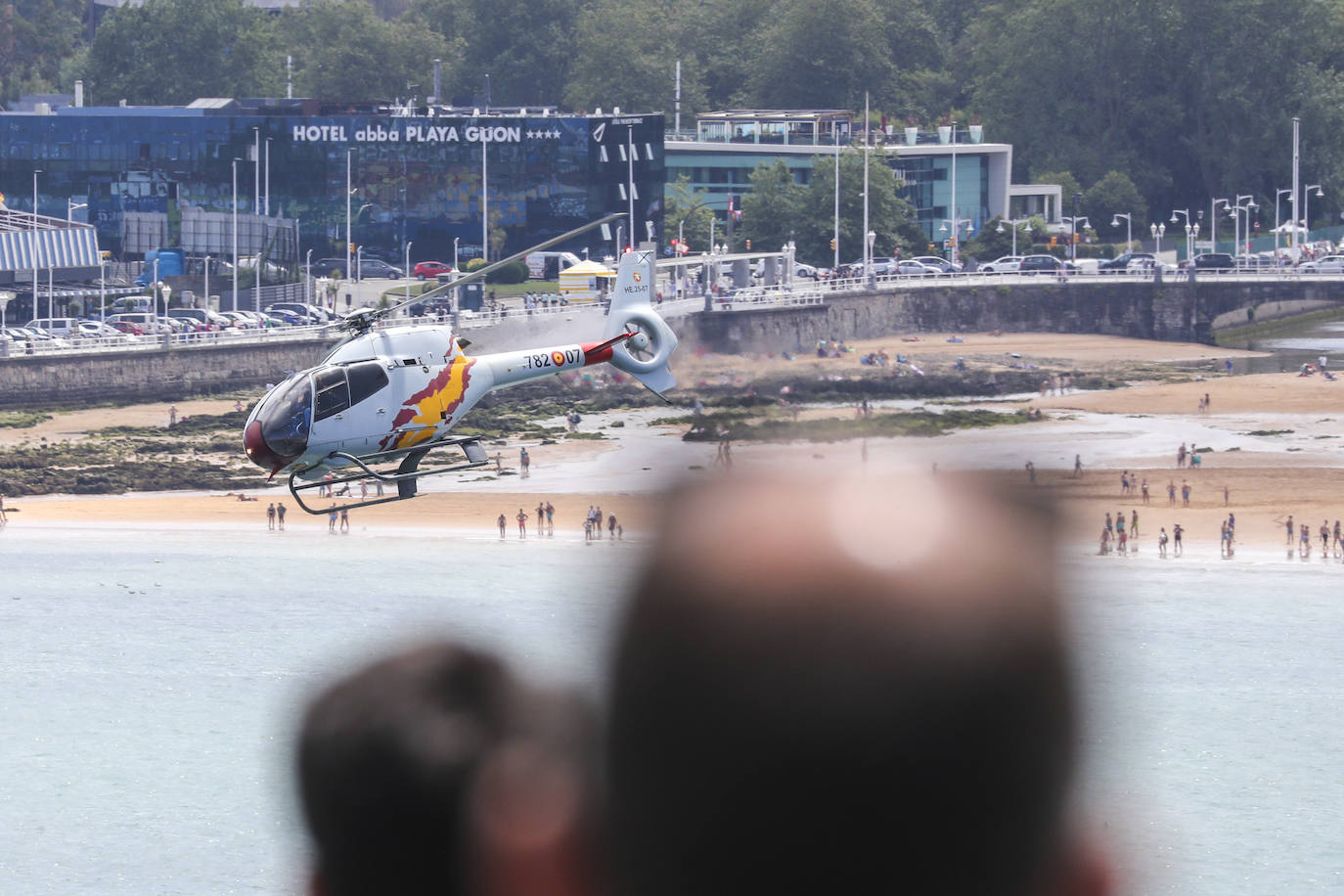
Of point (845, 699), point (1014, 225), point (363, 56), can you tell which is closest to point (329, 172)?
point (1014, 225)

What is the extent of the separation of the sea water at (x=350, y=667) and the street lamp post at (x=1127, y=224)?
219 feet

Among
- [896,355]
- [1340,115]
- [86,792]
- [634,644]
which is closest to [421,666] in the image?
[634,644]

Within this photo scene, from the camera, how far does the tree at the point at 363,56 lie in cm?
14200

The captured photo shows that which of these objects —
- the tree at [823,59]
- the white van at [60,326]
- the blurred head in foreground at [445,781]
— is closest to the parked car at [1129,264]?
the tree at [823,59]

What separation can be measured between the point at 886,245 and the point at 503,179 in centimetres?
2032

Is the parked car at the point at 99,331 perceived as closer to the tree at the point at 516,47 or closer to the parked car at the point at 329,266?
the parked car at the point at 329,266

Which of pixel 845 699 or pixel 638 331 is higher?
pixel 638 331

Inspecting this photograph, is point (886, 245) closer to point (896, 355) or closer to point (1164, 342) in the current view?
point (1164, 342)

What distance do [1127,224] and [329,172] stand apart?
4960 cm

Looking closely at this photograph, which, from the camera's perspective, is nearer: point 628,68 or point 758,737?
point 758,737

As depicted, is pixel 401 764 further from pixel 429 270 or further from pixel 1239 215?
pixel 1239 215

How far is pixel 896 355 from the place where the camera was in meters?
89.6

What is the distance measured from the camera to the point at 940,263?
363 ft

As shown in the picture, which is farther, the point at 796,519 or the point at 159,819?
the point at 796,519
